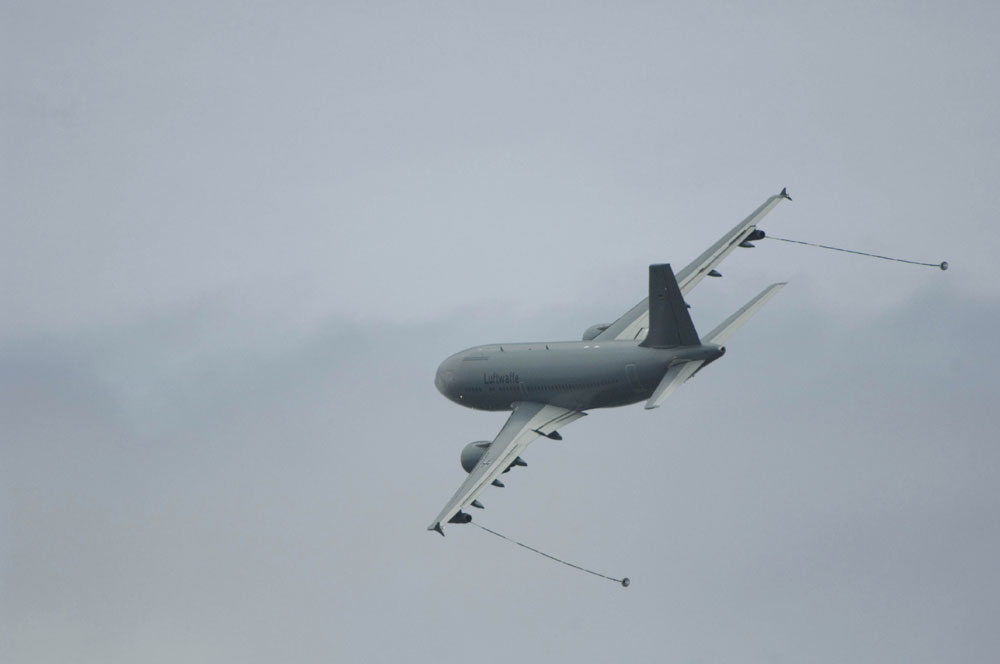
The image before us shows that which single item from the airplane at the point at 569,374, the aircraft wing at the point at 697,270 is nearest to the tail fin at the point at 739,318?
the airplane at the point at 569,374

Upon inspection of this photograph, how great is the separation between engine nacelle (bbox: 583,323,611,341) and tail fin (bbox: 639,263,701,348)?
14892 millimetres

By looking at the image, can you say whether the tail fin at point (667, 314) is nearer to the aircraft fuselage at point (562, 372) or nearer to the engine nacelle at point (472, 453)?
the aircraft fuselage at point (562, 372)

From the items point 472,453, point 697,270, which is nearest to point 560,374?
point 472,453

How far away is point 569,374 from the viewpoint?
112000mm

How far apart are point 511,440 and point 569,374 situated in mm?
5948

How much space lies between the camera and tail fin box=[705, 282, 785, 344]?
364 ft

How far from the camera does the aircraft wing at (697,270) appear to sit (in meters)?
121

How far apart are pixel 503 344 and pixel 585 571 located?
79.3ft

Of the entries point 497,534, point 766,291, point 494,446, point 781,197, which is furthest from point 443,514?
point 781,197

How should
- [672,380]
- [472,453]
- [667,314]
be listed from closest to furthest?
[672,380] → [667,314] → [472,453]

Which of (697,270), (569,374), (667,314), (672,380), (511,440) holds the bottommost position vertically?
(672,380)

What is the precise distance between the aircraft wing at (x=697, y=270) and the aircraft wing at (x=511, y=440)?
8.77 meters

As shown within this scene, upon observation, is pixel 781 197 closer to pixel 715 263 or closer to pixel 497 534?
pixel 715 263

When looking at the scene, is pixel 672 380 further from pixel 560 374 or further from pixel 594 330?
pixel 594 330
